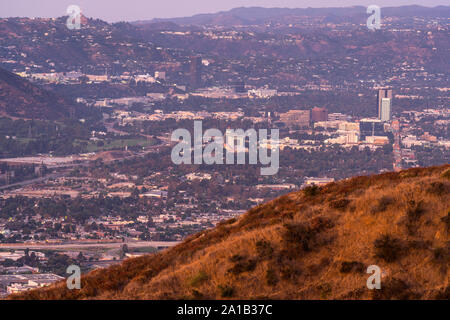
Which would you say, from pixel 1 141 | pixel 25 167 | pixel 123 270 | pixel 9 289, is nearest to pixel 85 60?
pixel 1 141

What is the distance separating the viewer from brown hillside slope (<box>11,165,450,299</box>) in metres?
11.0

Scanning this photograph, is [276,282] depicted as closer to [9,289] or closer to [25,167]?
[9,289]

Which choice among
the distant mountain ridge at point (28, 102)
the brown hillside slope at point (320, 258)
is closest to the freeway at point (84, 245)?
the brown hillside slope at point (320, 258)

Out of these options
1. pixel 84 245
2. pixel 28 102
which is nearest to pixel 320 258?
pixel 84 245

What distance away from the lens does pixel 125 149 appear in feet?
192

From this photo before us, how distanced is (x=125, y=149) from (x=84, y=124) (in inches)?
514

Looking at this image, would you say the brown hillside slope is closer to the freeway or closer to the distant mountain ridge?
the freeway

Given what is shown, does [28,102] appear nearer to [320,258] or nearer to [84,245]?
[84,245]

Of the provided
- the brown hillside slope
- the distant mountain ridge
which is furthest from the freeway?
the distant mountain ridge

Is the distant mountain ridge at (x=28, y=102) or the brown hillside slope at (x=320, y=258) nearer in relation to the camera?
the brown hillside slope at (x=320, y=258)

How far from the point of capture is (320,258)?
463 inches

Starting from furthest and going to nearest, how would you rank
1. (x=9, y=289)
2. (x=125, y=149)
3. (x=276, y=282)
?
(x=125, y=149) → (x=9, y=289) → (x=276, y=282)

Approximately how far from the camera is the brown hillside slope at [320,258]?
1095 cm

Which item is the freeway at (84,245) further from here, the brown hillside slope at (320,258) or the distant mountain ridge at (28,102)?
the distant mountain ridge at (28,102)
